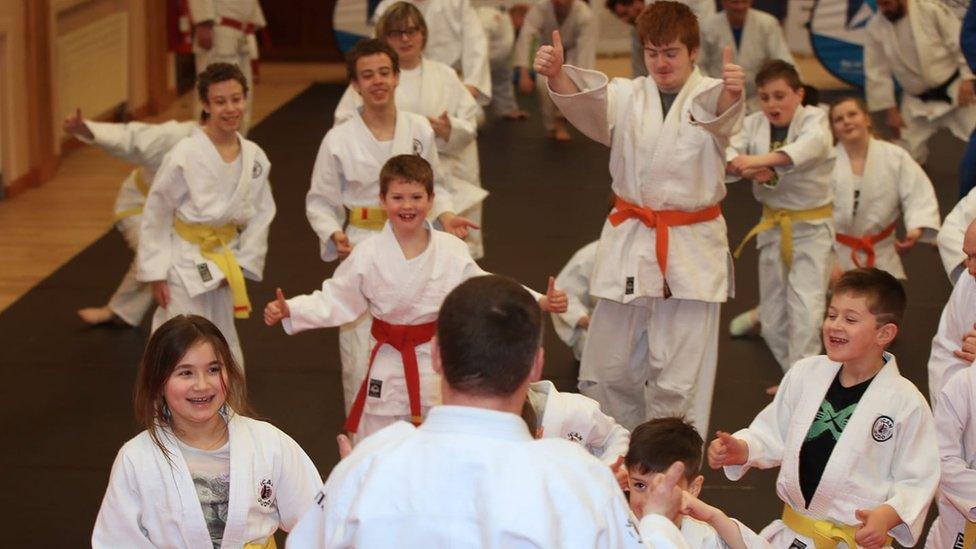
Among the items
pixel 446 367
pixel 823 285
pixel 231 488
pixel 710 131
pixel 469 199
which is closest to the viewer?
pixel 446 367

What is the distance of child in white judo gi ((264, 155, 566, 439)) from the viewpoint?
4.44m

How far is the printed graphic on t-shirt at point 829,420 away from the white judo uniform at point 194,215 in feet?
7.93

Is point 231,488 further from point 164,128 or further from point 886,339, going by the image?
point 164,128

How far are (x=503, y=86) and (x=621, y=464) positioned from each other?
28.0ft

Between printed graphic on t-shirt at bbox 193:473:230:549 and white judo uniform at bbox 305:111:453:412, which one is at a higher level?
white judo uniform at bbox 305:111:453:412

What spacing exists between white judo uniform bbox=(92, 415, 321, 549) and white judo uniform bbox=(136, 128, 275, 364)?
198 centimetres

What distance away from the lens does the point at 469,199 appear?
21.0 feet

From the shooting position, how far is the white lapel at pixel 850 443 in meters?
3.46

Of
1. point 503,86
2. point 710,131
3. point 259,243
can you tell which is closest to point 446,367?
point 710,131

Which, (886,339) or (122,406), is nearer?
(886,339)

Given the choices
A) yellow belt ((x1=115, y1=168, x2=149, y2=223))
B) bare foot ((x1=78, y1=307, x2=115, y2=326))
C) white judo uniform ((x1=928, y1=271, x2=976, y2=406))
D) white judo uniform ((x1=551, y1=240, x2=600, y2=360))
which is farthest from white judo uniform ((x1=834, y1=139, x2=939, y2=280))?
bare foot ((x1=78, y1=307, x2=115, y2=326))

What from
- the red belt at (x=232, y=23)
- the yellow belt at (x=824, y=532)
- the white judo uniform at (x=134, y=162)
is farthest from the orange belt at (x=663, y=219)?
the red belt at (x=232, y=23)

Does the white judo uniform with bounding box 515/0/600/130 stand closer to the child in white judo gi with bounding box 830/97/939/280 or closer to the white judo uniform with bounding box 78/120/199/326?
the child in white judo gi with bounding box 830/97/939/280

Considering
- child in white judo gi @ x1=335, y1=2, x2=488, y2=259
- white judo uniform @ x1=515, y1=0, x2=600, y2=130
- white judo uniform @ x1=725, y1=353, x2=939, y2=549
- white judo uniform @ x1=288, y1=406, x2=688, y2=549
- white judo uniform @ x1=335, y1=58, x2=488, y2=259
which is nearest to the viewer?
white judo uniform @ x1=288, y1=406, x2=688, y2=549
